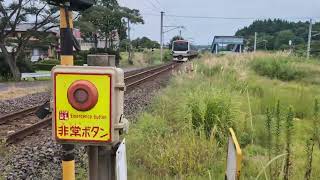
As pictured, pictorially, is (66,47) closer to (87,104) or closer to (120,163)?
(87,104)

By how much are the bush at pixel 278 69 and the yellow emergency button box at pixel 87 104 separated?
2066 centimetres

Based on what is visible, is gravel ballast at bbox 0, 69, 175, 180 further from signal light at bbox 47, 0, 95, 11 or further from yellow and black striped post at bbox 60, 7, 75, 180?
signal light at bbox 47, 0, 95, 11

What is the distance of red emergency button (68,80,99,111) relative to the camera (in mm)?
2175

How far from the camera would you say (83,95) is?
7.16 ft

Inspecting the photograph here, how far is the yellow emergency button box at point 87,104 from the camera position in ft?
7.19

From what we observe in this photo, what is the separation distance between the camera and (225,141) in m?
6.20

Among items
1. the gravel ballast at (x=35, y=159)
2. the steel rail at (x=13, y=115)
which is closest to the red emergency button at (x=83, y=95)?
the gravel ballast at (x=35, y=159)

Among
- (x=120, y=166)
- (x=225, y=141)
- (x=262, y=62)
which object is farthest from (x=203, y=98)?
(x=262, y=62)

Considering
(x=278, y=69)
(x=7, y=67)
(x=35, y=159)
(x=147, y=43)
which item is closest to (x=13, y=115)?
(x=35, y=159)

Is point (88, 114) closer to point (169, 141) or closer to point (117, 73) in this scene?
point (117, 73)

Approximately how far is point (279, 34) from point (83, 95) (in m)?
73.1

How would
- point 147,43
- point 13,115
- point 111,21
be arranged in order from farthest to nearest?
1. point 147,43
2. point 111,21
3. point 13,115

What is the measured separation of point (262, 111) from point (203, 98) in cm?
286

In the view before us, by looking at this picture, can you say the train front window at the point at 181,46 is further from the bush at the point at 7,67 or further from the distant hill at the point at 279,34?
the bush at the point at 7,67
